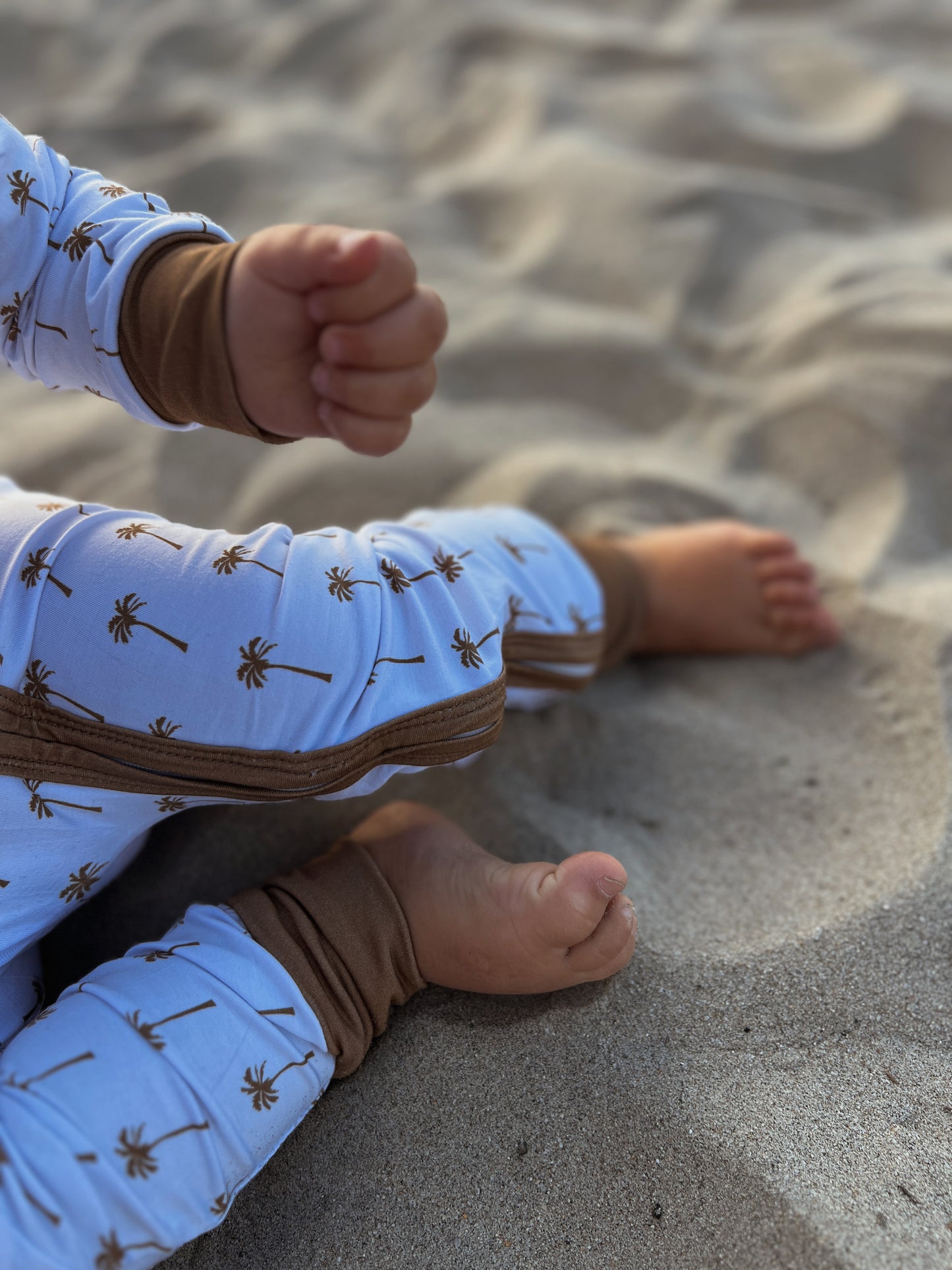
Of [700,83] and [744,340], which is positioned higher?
[700,83]

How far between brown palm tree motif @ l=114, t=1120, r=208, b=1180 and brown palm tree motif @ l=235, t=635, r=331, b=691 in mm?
296

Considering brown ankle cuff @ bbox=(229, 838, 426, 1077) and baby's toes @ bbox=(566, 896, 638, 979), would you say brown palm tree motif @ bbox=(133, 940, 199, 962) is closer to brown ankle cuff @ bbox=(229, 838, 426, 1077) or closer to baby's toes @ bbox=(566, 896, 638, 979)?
brown ankle cuff @ bbox=(229, 838, 426, 1077)

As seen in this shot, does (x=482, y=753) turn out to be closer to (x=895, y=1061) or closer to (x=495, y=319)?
(x=895, y=1061)

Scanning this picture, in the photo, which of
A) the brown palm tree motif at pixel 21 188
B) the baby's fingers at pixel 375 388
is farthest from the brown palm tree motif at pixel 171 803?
the brown palm tree motif at pixel 21 188

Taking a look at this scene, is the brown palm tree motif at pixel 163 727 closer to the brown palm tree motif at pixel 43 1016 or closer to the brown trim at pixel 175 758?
the brown trim at pixel 175 758

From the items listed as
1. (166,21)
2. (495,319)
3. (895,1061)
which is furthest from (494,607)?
(166,21)

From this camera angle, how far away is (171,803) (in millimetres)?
728

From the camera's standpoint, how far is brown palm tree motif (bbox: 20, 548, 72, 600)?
696mm

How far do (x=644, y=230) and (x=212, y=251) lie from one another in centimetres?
98

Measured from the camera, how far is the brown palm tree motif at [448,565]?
0.79m

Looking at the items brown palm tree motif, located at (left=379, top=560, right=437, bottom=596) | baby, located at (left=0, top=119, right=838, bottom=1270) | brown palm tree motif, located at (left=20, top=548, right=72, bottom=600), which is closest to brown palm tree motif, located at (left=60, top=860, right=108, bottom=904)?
baby, located at (left=0, top=119, right=838, bottom=1270)

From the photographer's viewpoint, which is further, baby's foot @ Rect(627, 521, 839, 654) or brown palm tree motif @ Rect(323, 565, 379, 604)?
baby's foot @ Rect(627, 521, 839, 654)

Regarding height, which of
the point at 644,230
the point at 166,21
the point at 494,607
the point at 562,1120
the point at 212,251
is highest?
the point at 166,21

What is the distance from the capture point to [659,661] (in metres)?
1.10
